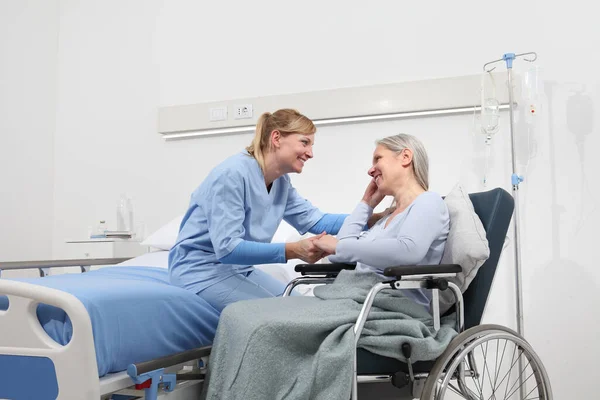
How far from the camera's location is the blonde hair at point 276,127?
2.49 meters

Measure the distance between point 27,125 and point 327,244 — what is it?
9.68 ft

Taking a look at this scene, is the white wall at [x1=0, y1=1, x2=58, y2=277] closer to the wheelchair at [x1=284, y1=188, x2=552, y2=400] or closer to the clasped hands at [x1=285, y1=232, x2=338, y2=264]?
the clasped hands at [x1=285, y1=232, x2=338, y2=264]

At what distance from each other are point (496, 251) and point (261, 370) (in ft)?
2.83

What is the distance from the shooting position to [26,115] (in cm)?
416

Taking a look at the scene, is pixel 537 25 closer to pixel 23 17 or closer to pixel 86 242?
pixel 86 242

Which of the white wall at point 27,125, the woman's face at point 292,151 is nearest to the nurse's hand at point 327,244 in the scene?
the woman's face at point 292,151

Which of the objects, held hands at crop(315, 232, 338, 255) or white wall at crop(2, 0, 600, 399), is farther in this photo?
white wall at crop(2, 0, 600, 399)

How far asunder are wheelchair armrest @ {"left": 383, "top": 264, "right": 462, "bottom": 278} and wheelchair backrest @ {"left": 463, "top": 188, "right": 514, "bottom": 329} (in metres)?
0.20

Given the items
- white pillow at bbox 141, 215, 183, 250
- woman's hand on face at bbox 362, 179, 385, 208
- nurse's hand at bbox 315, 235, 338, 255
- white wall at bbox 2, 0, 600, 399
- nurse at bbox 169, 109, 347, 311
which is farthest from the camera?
white pillow at bbox 141, 215, 183, 250

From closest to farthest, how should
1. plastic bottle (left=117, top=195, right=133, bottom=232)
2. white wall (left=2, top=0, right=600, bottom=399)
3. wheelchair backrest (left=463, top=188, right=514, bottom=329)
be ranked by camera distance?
wheelchair backrest (left=463, top=188, right=514, bottom=329) → white wall (left=2, top=0, right=600, bottom=399) → plastic bottle (left=117, top=195, right=133, bottom=232)

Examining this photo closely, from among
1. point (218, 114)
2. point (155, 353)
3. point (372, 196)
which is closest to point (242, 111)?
point (218, 114)

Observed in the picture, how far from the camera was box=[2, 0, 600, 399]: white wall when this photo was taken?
3.15 metres

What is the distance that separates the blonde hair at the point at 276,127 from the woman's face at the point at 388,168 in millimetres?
407

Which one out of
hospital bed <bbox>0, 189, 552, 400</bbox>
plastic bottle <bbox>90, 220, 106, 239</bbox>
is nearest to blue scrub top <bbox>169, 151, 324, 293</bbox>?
hospital bed <bbox>0, 189, 552, 400</bbox>
